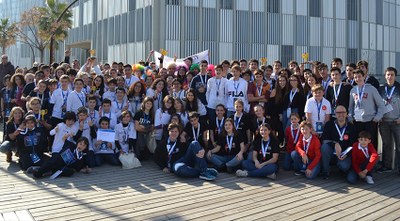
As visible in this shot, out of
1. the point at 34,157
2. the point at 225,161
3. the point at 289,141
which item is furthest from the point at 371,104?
the point at 34,157

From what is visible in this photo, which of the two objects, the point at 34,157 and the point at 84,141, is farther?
the point at 34,157

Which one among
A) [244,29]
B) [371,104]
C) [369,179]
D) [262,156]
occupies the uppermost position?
[244,29]

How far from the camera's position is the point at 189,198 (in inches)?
265

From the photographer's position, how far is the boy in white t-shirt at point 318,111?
27.9ft

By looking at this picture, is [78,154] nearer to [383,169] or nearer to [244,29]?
[383,169]

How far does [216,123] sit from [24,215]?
4667mm

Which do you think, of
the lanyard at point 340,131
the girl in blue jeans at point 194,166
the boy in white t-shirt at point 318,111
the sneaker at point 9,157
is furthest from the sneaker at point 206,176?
the sneaker at point 9,157

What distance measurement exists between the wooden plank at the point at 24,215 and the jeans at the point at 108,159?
10.5 feet

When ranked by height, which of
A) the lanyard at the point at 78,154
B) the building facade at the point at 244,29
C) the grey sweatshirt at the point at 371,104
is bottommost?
the lanyard at the point at 78,154

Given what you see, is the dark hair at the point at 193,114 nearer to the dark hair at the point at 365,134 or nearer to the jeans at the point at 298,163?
the jeans at the point at 298,163

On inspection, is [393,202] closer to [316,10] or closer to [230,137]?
[230,137]

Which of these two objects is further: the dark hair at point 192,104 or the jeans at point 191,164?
the dark hair at point 192,104

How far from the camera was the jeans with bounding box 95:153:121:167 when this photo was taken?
9120 mm

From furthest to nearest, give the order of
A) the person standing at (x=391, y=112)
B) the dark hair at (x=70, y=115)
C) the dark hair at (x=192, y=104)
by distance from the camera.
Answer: the dark hair at (x=192, y=104)
the dark hair at (x=70, y=115)
the person standing at (x=391, y=112)
